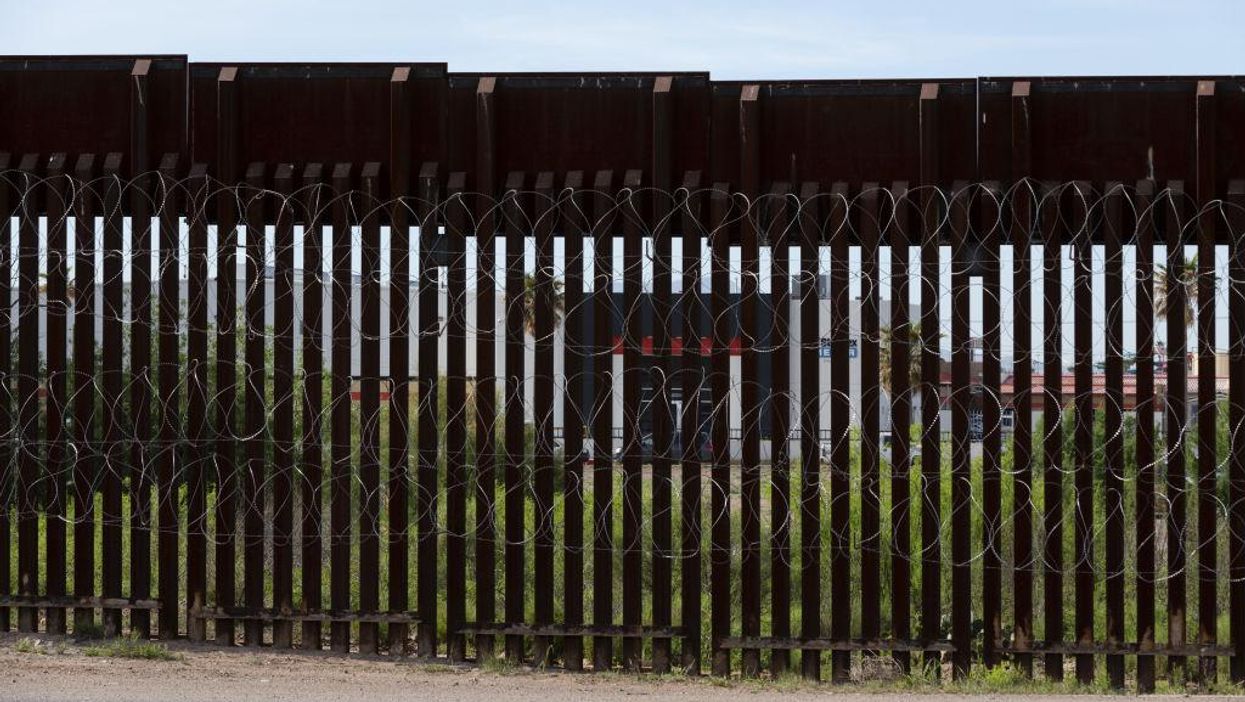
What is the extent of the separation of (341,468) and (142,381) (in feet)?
4.01

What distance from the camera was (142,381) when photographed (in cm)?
757

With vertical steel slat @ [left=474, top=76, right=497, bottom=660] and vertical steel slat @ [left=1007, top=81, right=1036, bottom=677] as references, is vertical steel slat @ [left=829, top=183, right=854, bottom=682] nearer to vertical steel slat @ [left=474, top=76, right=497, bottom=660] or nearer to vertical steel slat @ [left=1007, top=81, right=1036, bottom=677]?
vertical steel slat @ [left=1007, top=81, right=1036, bottom=677]

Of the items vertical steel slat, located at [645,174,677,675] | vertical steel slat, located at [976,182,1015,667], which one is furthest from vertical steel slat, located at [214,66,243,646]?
vertical steel slat, located at [976,182,1015,667]

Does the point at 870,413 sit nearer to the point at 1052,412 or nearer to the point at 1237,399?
the point at 1052,412

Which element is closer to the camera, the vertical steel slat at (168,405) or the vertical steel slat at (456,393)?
the vertical steel slat at (456,393)

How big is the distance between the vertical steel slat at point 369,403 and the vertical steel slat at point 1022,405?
11.0 ft

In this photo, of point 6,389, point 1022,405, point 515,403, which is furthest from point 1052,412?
point 6,389

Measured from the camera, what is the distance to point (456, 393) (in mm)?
7219

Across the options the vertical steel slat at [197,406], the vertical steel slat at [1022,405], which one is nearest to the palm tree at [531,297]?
the vertical steel slat at [197,406]

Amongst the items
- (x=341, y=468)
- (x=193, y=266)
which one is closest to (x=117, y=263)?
(x=193, y=266)

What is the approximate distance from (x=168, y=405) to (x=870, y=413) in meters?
3.87

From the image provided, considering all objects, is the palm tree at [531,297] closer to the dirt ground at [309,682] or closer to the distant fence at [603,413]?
the distant fence at [603,413]

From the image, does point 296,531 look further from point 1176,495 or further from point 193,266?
point 1176,495

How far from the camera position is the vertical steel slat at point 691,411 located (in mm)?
7121
